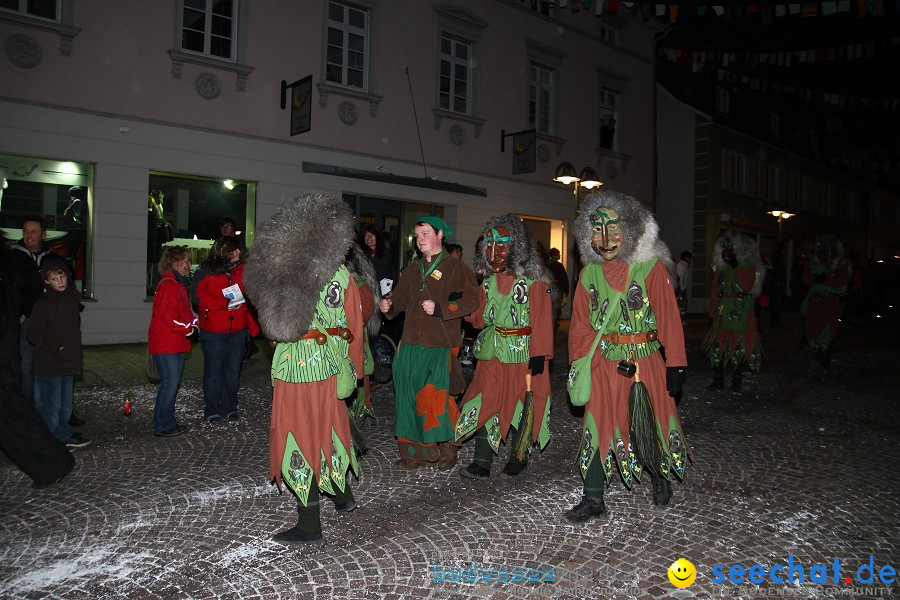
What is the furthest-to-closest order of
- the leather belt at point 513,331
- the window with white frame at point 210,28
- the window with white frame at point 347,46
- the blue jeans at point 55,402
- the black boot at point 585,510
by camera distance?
the window with white frame at point 347,46, the window with white frame at point 210,28, the blue jeans at point 55,402, the leather belt at point 513,331, the black boot at point 585,510

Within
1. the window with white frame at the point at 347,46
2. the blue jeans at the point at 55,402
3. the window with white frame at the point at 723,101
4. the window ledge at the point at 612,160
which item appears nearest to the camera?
the blue jeans at the point at 55,402

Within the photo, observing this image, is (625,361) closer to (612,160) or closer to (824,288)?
(824,288)

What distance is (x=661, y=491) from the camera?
4363mm

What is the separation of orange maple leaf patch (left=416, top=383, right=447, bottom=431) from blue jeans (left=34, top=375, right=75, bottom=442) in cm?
313

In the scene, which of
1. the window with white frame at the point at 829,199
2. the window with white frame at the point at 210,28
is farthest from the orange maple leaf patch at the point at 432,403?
the window with white frame at the point at 829,199

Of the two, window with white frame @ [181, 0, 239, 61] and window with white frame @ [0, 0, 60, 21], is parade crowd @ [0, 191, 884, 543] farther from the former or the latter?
window with white frame @ [181, 0, 239, 61]

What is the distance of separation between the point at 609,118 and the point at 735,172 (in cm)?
854

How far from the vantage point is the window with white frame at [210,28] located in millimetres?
12219

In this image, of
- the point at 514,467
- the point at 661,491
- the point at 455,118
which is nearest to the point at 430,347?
the point at 514,467

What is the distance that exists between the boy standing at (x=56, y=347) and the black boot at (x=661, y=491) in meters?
4.67

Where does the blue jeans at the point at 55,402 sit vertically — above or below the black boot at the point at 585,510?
above

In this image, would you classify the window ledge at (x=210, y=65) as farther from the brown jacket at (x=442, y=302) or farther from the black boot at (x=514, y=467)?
the black boot at (x=514, y=467)

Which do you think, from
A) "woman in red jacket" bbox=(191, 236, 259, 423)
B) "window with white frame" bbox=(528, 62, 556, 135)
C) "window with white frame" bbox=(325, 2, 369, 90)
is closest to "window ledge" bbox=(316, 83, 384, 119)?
"window with white frame" bbox=(325, 2, 369, 90)

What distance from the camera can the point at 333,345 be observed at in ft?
12.6
